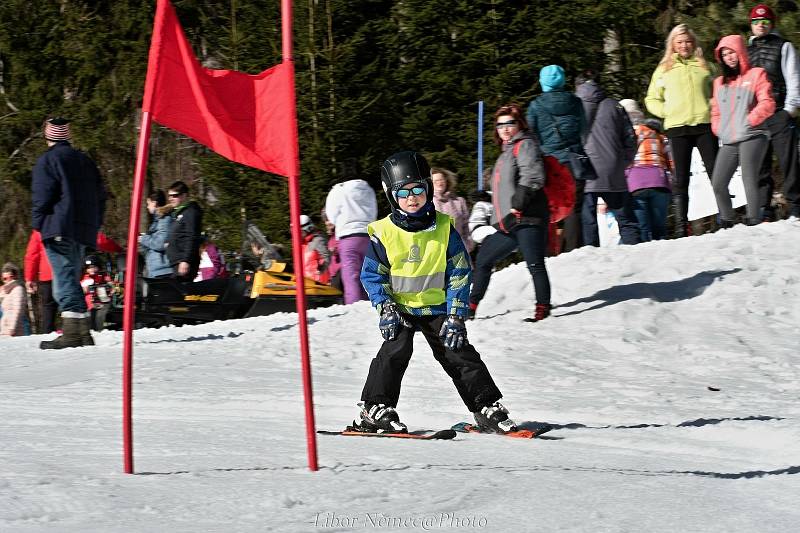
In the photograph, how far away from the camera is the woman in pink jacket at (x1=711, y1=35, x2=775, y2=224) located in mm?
11195

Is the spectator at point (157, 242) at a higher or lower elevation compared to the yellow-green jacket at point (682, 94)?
lower

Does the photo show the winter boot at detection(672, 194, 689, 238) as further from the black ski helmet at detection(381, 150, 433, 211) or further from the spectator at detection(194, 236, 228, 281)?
the black ski helmet at detection(381, 150, 433, 211)

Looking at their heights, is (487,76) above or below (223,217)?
above

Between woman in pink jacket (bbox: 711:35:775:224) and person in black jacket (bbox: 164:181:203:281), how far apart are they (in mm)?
4788

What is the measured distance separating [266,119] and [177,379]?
3.58 metres

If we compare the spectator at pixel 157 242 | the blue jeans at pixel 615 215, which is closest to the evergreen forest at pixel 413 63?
the spectator at pixel 157 242

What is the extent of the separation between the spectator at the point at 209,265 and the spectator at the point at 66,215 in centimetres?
416

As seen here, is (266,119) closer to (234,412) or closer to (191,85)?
(191,85)

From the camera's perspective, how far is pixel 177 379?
8344mm

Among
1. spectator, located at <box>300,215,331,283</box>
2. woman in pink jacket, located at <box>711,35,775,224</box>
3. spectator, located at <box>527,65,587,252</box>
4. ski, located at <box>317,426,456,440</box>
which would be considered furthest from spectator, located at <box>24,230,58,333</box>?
ski, located at <box>317,426,456,440</box>

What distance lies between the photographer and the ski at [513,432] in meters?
6.30

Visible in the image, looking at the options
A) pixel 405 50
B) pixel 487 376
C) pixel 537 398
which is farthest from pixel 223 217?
pixel 487 376

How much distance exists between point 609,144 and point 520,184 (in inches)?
75.0

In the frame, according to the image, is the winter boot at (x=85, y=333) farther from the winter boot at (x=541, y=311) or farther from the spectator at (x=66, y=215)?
the winter boot at (x=541, y=311)
